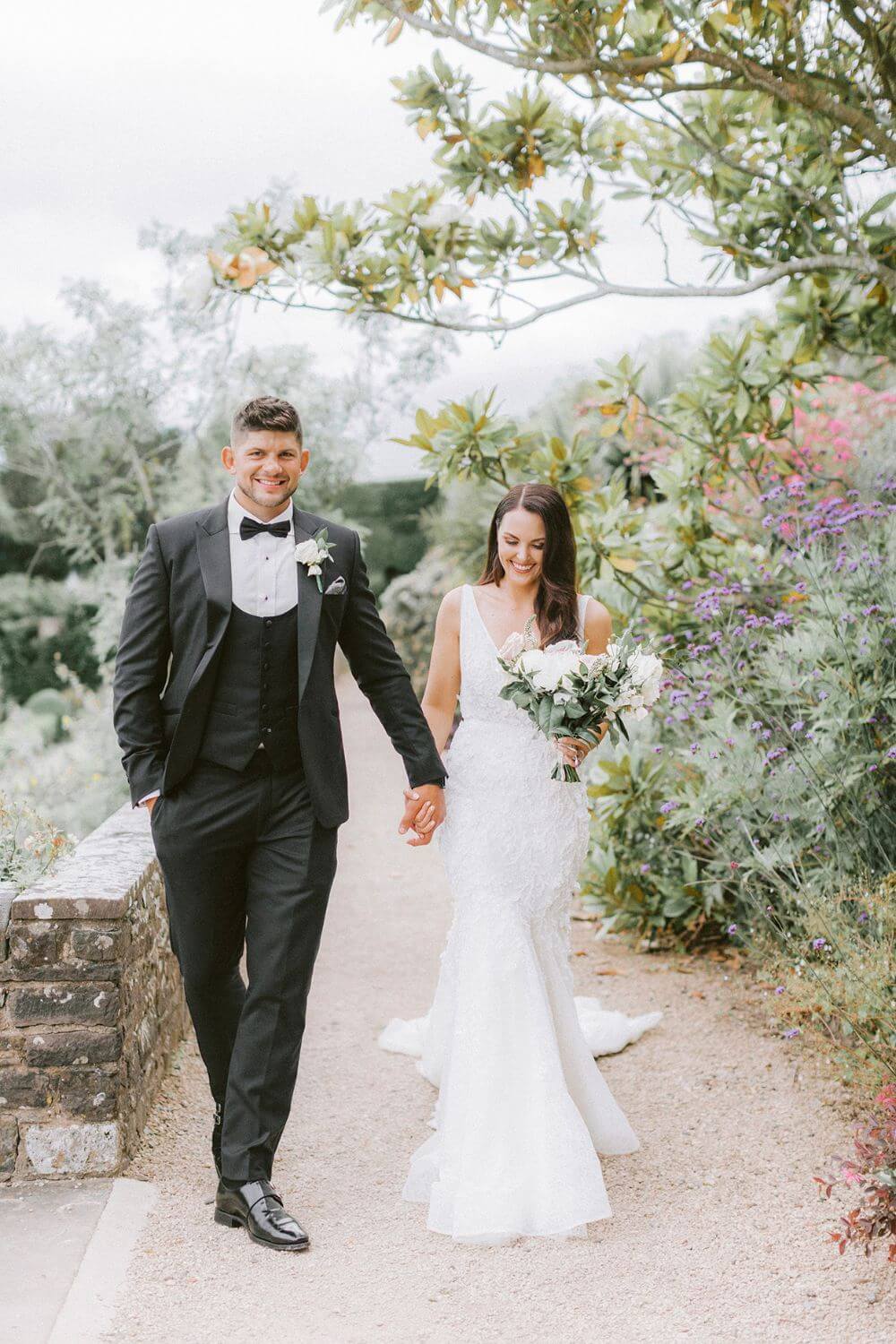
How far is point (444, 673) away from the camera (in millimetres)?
3857

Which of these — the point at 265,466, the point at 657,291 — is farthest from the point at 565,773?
the point at 657,291

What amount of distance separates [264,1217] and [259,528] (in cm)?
179

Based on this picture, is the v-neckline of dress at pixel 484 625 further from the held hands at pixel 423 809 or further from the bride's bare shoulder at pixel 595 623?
the held hands at pixel 423 809

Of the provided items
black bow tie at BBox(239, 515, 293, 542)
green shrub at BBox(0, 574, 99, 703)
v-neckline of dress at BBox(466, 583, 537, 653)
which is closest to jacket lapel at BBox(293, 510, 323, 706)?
black bow tie at BBox(239, 515, 293, 542)

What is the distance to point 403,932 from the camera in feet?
21.4

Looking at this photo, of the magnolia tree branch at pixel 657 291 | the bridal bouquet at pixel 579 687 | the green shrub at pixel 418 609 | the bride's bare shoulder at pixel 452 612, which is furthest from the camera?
the green shrub at pixel 418 609

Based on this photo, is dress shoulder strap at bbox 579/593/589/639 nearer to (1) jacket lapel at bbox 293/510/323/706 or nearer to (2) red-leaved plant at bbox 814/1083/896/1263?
(1) jacket lapel at bbox 293/510/323/706

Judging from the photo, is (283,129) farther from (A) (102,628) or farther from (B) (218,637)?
(B) (218,637)

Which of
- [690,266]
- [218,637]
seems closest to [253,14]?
[690,266]

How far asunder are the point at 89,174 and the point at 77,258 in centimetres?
236

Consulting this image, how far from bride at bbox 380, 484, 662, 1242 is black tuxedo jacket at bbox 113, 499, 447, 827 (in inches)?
20.5

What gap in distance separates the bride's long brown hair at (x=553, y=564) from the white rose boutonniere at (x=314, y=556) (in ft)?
2.34

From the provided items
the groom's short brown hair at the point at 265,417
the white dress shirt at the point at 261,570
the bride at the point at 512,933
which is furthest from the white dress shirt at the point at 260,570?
the bride at the point at 512,933

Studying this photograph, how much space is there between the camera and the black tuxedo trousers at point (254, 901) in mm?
3168
